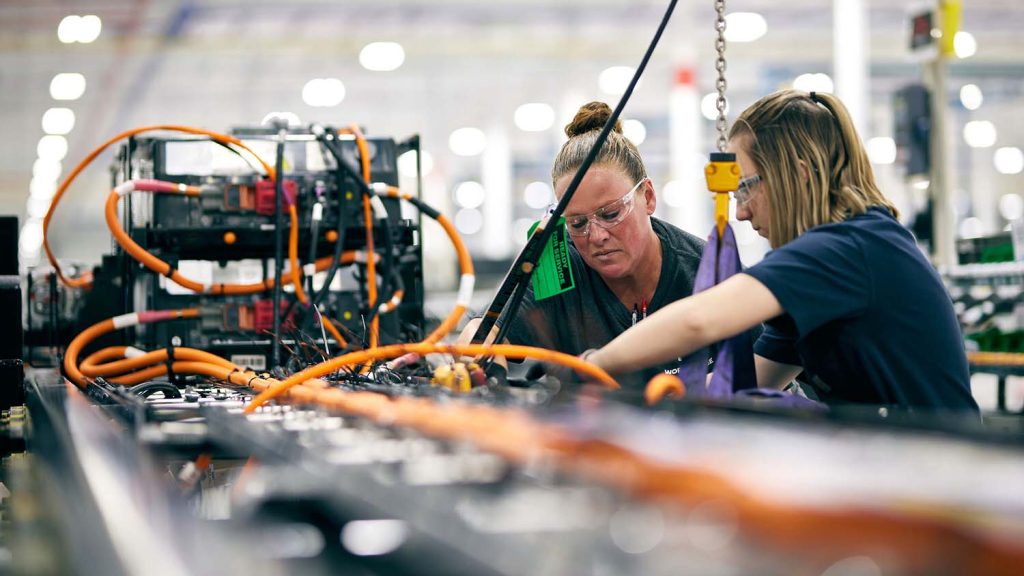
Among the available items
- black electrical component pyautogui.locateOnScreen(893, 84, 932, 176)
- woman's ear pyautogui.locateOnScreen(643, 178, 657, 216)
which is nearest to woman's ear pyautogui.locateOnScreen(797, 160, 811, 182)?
woman's ear pyautogui.locateOnScreen(643, 178, 657, 216)

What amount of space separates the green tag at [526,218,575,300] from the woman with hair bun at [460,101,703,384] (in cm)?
9

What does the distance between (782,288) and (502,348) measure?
436 millimetres

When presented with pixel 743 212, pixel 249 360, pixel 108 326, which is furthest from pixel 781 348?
pixel 108 326

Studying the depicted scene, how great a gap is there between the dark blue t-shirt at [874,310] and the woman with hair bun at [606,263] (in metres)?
0.70

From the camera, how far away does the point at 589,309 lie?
2490mm

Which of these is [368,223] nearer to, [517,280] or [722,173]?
[517,280]

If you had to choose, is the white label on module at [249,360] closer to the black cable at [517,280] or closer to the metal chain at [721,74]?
the black cable at [517,280]

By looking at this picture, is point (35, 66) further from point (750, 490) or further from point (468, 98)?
point (750, 490)

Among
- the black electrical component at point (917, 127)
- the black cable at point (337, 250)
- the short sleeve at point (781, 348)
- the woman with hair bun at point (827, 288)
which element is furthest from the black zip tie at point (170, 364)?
the black electrical component at point (917, 127)

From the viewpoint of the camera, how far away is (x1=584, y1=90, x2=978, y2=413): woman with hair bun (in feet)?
5.37

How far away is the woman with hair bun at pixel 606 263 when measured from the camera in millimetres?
2453

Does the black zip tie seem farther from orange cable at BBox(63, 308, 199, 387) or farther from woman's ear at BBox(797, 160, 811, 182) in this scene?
woman's ear at BBox(797, 160, 811, 182)

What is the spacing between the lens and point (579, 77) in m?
13.4

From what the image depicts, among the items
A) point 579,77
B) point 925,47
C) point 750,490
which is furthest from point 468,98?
point 750,490
